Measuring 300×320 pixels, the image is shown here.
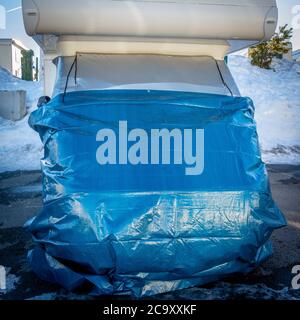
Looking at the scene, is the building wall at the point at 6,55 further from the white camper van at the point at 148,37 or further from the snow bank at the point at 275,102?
the white camper van at the point at 148,37

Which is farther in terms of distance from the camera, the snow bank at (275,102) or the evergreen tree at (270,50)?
the evergreen tree at (270,50)

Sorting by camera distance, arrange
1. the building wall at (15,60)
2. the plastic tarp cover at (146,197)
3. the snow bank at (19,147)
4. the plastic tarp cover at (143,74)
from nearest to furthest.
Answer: the plastic tarp cover at (146,197)
the plastic tarp cover at (143,74)
the snow bank at (19,147)
the building wall at (15,60)

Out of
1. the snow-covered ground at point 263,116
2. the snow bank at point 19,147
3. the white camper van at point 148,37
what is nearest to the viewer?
the white camper van at point 148,37

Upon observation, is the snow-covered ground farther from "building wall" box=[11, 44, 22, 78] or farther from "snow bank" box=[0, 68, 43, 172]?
"building wall" box=[11, 44, 22, 78]

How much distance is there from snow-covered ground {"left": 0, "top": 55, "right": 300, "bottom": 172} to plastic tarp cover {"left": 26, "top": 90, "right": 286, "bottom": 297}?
5.99 meters

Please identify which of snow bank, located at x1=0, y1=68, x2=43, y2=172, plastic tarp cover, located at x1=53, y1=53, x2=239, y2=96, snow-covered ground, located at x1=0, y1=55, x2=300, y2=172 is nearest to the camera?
plastic tarp cover, located at x1=53, y1=53, x2=239, y2=96

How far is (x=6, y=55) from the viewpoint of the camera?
23.1 m

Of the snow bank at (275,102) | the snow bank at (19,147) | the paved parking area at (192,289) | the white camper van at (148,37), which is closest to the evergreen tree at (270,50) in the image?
the snow bank at (275,102)

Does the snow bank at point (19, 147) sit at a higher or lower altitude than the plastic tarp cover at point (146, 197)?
lower

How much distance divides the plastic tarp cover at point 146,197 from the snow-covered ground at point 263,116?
599cm

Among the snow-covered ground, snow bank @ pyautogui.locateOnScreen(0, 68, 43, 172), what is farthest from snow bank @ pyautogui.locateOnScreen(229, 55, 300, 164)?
snow bank @ pyautogui.locateOnScreen(0, 68, 43, 172)

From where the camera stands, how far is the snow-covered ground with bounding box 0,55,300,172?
9656mm

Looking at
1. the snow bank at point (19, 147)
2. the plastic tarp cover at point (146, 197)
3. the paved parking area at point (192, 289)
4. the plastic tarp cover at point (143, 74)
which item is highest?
the plastic tarp cover at point (143, 74)

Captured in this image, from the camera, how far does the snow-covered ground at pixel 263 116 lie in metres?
9.66
